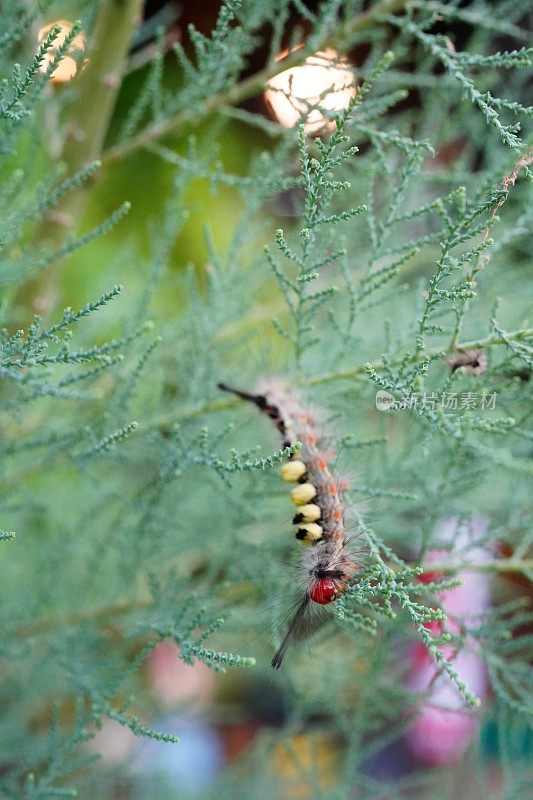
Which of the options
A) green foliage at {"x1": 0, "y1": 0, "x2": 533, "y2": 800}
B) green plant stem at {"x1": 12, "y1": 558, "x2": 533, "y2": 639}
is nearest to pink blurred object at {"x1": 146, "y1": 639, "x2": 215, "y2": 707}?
green foliage at {"x1": 0, "y1": 0, "x2": 533, "y2": 800}

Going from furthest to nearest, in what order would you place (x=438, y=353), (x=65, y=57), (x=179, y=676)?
(x=179, y=676) → (x=65, y=57) → (x=438, y=353)

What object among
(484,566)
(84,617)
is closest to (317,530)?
(484,566)

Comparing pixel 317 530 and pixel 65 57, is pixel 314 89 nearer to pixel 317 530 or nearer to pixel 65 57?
pixel 65 57

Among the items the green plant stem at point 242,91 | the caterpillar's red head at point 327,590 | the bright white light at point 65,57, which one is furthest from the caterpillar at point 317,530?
the bright white light at point 65,57

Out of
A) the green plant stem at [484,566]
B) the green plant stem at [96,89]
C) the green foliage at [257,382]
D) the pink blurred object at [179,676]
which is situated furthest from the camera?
the pink blurred object at [179,676]

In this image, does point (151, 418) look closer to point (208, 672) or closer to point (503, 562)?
point (503, 562)

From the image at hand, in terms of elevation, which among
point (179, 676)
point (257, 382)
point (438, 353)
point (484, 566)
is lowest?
point (179, 676)

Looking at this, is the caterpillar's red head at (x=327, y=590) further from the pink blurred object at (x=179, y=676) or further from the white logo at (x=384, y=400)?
the pink blurred object at (x=179, y=676)

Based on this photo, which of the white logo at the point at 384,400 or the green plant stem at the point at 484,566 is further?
the green plant stem at the point at 484,566
